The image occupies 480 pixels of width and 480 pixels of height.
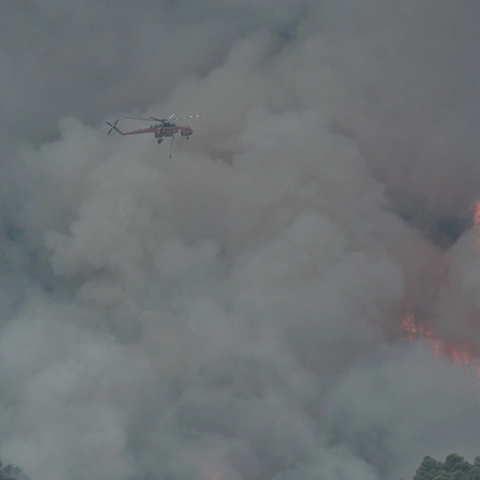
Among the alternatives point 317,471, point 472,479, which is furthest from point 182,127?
point 472,479

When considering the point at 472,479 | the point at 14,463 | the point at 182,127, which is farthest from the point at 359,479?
the point at 182,127

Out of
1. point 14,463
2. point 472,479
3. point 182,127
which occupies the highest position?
point 182,127

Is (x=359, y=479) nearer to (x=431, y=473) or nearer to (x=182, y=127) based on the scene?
(x=431, y=473)

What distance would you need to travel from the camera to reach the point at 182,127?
179 m

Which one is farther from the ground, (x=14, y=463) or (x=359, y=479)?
(x=359, y=479)

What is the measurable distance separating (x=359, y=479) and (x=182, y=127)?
272ft

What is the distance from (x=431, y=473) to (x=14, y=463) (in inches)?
3296

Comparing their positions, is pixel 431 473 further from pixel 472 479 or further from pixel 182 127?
pixel 182 127

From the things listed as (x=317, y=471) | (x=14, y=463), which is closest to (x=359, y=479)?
(x=317, y=471)

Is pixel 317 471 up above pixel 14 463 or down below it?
above

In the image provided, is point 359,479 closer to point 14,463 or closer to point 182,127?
point 14,463

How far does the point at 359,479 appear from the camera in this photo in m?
173

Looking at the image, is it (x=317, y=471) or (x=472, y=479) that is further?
(x=317, y=471)

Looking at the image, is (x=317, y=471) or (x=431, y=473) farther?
(x=317, y=471)
